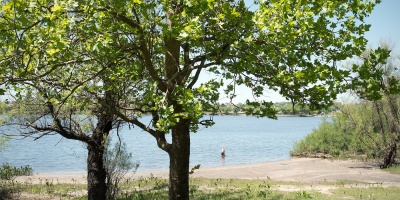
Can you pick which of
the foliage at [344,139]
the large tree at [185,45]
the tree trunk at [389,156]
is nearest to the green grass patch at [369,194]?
the large tree at [185,45]

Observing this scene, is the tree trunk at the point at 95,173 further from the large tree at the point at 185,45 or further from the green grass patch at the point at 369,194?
the green grass patch at the point at 369,194

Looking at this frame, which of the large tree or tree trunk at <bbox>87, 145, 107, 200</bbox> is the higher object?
the large tree

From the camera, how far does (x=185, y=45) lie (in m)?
10.8

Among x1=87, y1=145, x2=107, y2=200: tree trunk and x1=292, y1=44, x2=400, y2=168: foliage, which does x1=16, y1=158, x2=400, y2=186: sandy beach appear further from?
x1=87, y1=145, x2=107, y2=200: tree trunk

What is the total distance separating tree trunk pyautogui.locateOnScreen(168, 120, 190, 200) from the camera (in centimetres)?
998

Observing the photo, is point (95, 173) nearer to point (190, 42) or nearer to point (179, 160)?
point (179, 160)

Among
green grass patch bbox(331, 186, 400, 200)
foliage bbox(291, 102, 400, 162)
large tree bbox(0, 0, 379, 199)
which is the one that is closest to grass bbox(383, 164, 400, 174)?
foliage bbox(291, 102, 400, 162)

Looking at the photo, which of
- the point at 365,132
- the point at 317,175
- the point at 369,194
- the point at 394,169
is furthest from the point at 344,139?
the point at 369,194

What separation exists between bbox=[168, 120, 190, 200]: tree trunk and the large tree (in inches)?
1.1

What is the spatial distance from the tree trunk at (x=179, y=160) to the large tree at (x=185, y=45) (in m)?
0.03

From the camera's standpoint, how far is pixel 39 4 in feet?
22.9

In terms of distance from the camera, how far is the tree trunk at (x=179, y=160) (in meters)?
9.98

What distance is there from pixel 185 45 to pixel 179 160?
10.9 ft

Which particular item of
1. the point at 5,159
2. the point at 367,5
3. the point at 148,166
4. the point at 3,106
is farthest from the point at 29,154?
the point at 367,5
